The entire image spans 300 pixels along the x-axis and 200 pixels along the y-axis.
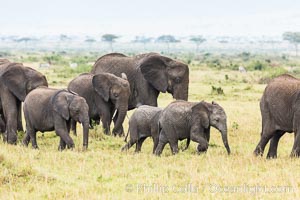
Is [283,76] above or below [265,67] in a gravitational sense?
above

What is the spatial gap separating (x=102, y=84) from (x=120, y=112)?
0.84m

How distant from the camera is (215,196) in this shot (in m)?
9.30

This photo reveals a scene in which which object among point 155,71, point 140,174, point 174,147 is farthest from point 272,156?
point 155,71

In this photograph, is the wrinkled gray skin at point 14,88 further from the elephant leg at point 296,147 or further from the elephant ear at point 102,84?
the elephant leg at point 296,147

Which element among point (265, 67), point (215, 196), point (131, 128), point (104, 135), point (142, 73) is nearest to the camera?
point (215, 196)

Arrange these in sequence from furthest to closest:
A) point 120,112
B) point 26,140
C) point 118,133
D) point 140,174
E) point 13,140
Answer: point 118,133 < point 120,112 < point 13,140 < point 26,140 < point 140,174

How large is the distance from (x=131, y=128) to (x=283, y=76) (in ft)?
11.5

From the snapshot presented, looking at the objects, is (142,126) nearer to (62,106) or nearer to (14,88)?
(62,106)

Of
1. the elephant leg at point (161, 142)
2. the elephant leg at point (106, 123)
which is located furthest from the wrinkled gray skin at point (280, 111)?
the elephant leg at point (106, 123)

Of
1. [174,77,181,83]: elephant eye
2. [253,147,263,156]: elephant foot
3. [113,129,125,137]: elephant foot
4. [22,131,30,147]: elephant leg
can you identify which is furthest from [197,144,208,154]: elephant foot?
[174,77,181,83]: elephant eye

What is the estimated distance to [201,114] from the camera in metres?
12.8

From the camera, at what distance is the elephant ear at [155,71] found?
17.1 metres

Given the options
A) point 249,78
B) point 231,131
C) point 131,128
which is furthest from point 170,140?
point 249,78

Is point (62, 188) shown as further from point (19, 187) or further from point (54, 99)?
point (54, 99)
